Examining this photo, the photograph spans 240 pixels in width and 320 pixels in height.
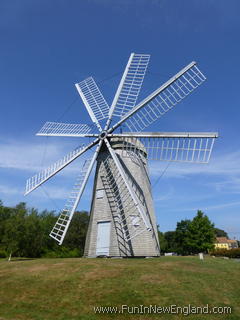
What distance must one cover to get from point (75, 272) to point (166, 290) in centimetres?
464

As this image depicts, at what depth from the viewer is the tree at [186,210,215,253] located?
42.3 metres

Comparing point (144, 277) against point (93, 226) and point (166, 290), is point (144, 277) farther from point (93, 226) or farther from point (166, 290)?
point (93, 226)

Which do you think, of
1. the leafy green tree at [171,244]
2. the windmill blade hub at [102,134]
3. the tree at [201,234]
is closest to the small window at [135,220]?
the windmill blade hub at [102,134]

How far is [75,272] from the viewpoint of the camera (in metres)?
13.7

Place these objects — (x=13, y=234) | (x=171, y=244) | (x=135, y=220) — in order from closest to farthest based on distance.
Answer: (x=135, y=220) → (x=13, y=234) → (x=171, y=244)

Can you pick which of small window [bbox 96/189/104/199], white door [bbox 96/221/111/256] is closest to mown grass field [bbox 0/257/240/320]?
white door [bbox 96/221/111/256]

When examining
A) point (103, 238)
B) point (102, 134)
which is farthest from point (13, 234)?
point (102, 134)

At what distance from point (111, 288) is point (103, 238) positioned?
681 cm

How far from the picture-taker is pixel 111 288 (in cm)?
1151

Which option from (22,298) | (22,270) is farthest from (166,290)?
(22,270)

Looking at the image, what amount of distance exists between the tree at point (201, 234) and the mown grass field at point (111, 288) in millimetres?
28848

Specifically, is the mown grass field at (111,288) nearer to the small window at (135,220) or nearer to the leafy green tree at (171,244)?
the small window at (135,220)

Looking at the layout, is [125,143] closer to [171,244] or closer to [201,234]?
[201,234]

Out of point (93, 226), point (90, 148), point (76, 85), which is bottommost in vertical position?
point (93, 226)
